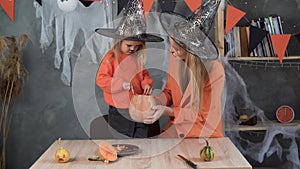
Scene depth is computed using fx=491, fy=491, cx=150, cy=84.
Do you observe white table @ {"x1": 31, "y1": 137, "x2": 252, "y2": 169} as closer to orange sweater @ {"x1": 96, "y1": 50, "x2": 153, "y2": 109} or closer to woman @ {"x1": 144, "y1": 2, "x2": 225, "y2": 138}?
woman @ {"x1": 144, "y1": 2, "x2": 225, "y2": 138}

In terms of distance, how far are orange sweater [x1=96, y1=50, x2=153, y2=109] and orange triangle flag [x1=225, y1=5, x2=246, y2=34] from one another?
2.48ft

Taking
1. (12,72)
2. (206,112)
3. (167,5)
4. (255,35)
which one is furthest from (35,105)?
(255,35)

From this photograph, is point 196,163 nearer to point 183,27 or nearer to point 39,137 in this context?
point 183,27

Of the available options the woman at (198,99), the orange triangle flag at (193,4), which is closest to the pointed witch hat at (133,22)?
the woman at (198,99)

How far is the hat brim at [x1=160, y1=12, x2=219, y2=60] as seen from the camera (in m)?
2.47

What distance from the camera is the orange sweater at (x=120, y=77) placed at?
3223 mm

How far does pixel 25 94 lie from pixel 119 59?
1040mm

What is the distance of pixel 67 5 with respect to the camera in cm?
383

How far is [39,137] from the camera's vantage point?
3.95 m

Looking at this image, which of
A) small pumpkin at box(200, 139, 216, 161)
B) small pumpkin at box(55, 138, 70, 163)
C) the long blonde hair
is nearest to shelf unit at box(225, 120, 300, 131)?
the long blonde hair

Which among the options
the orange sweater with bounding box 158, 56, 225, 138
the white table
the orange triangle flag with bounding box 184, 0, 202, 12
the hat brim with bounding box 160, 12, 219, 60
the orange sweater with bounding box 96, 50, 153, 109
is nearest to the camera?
the white table

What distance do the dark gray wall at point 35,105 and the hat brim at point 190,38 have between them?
1.60 m

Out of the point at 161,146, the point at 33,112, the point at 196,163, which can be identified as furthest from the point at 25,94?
the point at 196,163

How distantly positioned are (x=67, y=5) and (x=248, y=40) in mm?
1425
